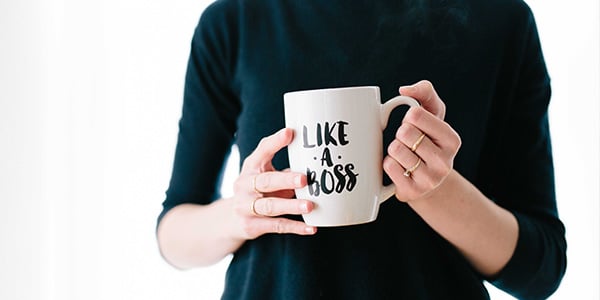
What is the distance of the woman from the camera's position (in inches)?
29.6

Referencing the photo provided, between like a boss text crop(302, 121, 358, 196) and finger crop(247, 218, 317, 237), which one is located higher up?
like a boss text crop(302, 121, 358, 196)

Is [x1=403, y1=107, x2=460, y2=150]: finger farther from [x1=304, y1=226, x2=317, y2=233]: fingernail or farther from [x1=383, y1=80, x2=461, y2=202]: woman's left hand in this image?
[x1=304, y1=226, x2=317, y2=233]: fingernail

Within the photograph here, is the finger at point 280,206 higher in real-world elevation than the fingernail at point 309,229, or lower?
higher

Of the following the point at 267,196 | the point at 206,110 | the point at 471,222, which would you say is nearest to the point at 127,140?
the point at 206,110

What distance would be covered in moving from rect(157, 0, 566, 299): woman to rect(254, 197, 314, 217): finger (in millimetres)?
22

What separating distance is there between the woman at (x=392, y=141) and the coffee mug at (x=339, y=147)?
0.09 m

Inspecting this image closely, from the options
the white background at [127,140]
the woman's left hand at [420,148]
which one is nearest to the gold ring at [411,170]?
the woman's left hand at [420,148]

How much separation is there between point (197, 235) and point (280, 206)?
0.81ft

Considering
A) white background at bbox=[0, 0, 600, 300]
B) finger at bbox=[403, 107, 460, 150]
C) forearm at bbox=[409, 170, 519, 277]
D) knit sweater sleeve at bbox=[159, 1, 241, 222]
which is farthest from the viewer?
white background at bbox=[0, 0, 600, 300]

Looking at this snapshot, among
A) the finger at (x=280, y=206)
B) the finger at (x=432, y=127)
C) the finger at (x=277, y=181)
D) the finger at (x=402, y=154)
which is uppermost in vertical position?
the finger at (x=432, y=127)

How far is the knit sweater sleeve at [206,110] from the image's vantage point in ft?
2.80

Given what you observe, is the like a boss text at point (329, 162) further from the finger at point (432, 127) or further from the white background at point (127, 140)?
the white background at point (127, 140)

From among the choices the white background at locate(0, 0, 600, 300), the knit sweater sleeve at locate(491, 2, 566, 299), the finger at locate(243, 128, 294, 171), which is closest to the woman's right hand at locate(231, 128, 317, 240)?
the finger at locate(243, 128, 294, 171)

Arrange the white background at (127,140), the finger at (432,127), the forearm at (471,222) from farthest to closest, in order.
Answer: the white background at (127,140)
the forearm at (471,222)
the finger at (432,127)
